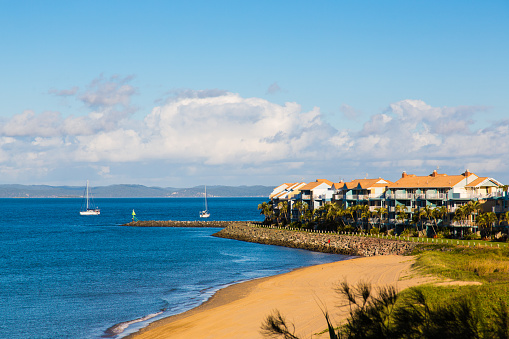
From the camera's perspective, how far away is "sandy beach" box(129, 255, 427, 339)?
28.0 m

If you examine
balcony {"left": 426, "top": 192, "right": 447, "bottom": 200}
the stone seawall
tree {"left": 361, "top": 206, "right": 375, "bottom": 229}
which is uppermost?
balcony {"left": 426, "top": 192, "right": 447, "bottom": 200}

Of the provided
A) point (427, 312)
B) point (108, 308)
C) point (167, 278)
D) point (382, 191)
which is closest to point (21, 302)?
point (108, 308)

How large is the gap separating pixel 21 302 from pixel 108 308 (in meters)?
8.15

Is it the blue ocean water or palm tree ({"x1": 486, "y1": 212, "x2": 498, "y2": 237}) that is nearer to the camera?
the blue ocean water

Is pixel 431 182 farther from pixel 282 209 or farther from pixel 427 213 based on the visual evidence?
pixel 282 209

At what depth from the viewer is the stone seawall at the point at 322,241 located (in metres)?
66.7

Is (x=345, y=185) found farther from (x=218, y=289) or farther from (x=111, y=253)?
(x=218, y=289)

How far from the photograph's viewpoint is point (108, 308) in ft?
126

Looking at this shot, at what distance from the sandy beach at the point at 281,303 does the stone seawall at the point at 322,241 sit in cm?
1160

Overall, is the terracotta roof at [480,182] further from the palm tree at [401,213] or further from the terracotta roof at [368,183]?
the terracotta roof at [368,183]

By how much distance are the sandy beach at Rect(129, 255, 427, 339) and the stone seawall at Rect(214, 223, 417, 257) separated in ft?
38.0

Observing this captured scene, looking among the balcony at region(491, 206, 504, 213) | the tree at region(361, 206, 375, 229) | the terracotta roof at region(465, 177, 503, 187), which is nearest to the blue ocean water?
the tree at region(361, 206, 375, 229)

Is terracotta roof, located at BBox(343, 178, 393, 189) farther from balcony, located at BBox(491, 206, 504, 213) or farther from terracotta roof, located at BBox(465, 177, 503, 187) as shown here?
balcony, located at BBox(491, 206, 504, 213)

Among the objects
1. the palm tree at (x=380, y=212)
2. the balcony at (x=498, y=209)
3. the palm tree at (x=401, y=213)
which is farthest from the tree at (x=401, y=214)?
the balcony at (x=498, y=209)
